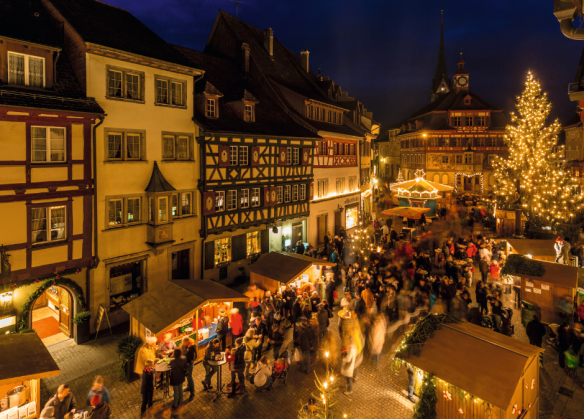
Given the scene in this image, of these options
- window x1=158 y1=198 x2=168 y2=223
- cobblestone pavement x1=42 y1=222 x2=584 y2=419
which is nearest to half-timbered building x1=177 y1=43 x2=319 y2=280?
window x1=158 y1=198 x2=168 y2=223

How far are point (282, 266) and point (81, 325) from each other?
7.26 metres

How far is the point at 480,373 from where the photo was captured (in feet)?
22.8

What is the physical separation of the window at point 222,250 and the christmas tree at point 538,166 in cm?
1996

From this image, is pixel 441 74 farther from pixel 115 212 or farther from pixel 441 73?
pixel 115 212

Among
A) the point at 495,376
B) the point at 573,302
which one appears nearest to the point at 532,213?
the point at 573,302

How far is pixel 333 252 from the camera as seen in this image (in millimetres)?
19344

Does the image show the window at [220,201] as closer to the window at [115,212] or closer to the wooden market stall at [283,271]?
the wooden market stall at [283,271]

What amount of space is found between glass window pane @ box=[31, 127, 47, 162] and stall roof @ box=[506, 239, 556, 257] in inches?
718

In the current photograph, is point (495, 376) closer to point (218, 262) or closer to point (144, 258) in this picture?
point (144, 258)

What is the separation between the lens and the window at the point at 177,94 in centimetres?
1595

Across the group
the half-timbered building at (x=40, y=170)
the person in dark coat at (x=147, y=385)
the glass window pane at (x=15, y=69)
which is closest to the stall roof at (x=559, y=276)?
the person in dark coat at (x=147, y=385)

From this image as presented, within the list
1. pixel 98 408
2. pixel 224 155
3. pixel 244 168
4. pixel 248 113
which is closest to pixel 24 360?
pixel 98 408

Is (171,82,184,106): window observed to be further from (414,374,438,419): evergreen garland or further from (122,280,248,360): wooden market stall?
(414,374,438,419): evergreen garland

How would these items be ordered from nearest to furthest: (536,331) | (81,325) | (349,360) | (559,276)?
(349,360), (536,331), (81,325), (559,276)
